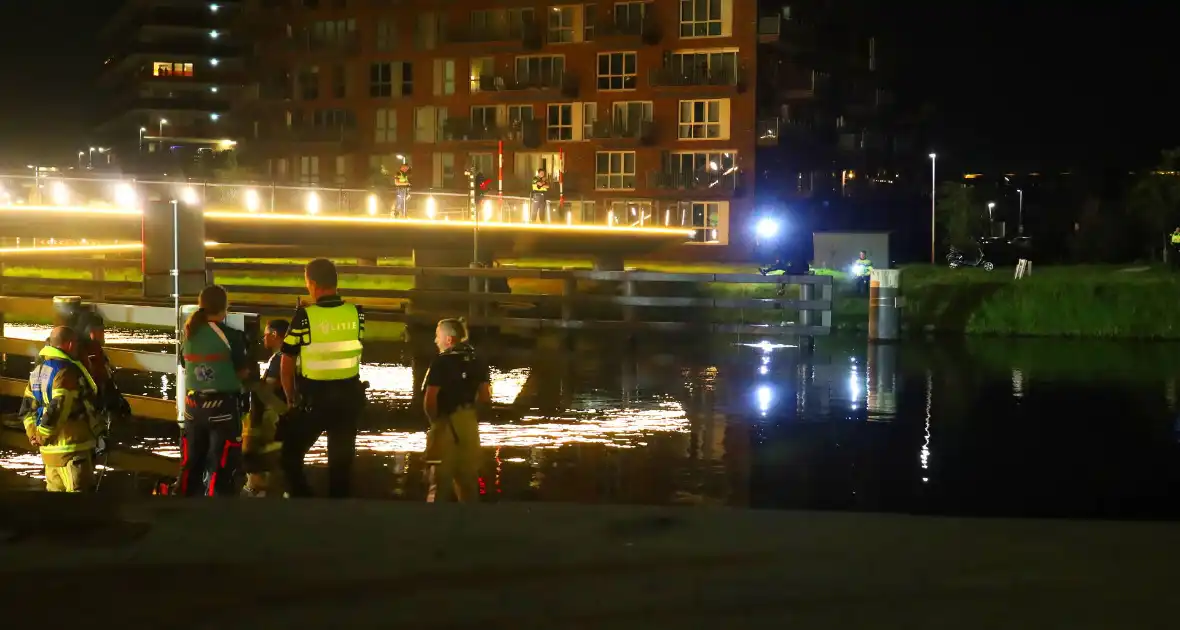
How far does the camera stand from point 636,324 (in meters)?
27.5

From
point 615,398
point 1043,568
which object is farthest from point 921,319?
point 1043,568

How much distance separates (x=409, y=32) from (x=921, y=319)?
4831cm

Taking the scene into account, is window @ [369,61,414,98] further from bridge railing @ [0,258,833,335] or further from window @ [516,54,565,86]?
bridge railing @ [0,258,833,335]

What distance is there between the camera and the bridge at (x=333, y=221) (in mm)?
32156

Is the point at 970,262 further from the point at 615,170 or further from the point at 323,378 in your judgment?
the point at 323,378

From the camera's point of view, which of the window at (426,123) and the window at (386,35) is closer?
the window at (426,123)

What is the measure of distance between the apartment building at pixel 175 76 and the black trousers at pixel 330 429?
110m

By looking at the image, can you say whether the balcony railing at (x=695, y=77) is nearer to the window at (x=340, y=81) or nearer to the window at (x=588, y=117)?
the window at (x=588, y=117)

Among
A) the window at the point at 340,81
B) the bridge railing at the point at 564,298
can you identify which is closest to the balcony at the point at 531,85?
the window at the point at 340,81

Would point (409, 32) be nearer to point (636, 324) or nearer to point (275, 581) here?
point (636, 324)

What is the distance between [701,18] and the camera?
6831cm

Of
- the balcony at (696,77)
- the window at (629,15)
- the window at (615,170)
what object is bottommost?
the window at (615,170)

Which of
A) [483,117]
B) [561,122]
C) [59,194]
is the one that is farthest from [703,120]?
[59,194]

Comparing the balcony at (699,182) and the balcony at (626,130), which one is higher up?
the balcony at (626,130)
